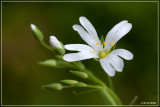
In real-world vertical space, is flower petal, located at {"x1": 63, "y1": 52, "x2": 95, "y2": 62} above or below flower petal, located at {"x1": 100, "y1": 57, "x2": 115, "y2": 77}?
above

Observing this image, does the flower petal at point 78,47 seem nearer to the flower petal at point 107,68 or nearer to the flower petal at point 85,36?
the flower petal at point 85,36

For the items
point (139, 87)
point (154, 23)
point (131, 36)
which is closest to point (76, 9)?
point (131, 36)

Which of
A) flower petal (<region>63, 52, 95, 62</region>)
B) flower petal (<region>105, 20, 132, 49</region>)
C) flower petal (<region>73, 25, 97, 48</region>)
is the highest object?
flower petal (<region>73, 25, 97, 48</region>)

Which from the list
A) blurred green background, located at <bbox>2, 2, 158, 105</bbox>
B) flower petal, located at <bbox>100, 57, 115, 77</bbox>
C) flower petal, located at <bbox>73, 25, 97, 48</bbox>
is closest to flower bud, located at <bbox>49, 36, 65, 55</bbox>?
flower petal, located at <bbox>73, 25, 97, 48</bbox>

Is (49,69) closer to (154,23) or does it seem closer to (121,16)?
(121,16)

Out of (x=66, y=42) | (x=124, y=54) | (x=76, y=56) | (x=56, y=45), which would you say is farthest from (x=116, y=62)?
(x=66, y=42)

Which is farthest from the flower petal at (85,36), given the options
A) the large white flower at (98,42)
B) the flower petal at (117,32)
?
the flower petal at (117,32)

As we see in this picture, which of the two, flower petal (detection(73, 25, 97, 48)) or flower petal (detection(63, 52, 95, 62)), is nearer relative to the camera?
flower petal (detection(63, 52, 95, 62))

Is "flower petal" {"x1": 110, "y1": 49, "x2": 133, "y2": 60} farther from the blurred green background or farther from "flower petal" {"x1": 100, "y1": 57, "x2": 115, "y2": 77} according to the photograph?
the blurred green background
